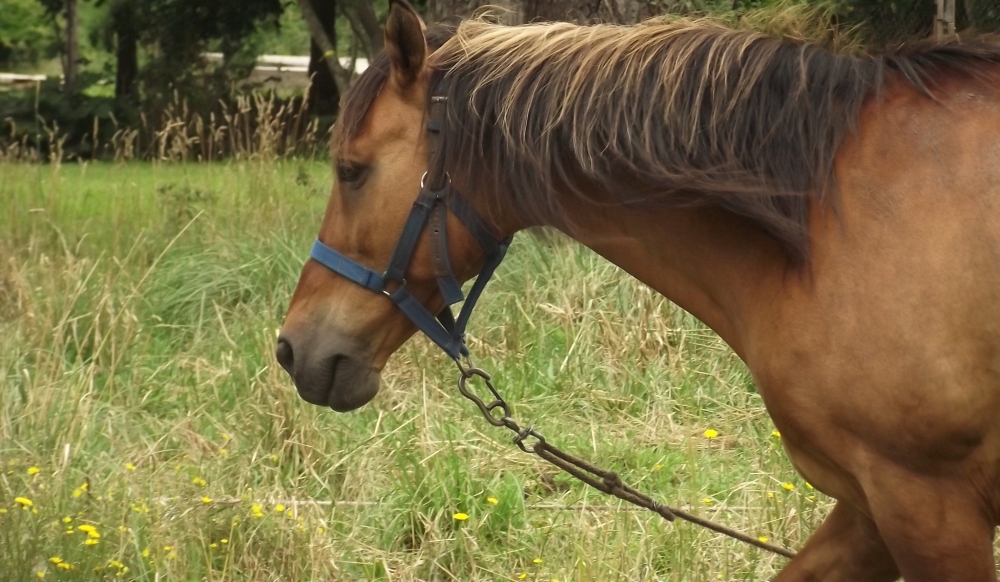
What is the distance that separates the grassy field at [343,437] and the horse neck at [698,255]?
252 mm

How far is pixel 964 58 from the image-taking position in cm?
217

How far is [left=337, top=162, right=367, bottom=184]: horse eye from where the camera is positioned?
91.9 inches

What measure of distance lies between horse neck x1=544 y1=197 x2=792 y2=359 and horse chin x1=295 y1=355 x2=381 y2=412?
58 centimetres

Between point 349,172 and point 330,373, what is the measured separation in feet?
1.51

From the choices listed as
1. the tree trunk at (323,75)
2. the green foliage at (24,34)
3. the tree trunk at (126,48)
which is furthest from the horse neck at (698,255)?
the green foliage at (24,34)

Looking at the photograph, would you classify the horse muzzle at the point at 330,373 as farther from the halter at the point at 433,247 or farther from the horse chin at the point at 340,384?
Result: the halter at the point at 433,247

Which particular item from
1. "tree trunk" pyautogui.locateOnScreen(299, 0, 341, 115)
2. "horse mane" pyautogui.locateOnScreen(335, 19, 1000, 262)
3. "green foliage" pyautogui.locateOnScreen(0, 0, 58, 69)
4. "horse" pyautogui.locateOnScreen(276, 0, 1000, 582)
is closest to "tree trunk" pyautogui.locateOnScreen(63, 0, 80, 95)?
"tree trunk" pyautogui.locateOnScreen(299, 0, 341, 115)

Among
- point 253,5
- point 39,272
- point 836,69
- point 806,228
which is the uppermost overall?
point 836,69

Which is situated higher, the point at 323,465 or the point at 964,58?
the point at 964,58

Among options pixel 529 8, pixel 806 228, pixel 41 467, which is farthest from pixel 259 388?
pixel 806 228

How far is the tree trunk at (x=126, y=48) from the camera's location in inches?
664

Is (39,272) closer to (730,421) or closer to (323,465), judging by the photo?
(323,465)

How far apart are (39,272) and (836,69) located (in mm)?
4742

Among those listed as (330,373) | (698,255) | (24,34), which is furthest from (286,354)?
(24,34)
